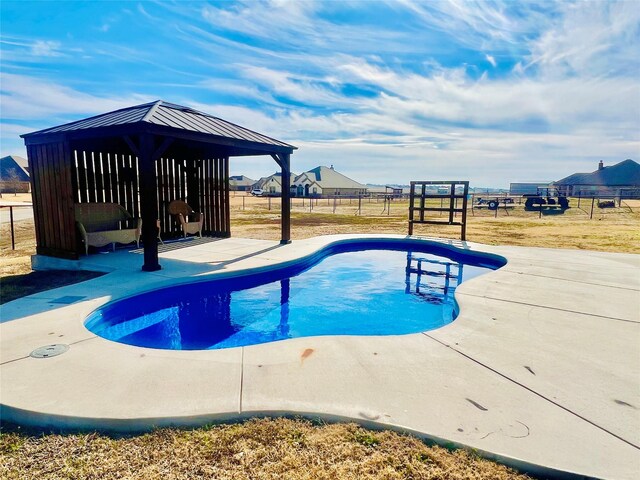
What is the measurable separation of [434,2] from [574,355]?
7651 mm

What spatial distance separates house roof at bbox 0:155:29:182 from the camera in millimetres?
61812

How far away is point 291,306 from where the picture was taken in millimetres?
5723

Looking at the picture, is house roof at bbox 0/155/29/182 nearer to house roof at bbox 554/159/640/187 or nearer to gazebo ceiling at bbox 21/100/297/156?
gazebo ceiling at bbox 21/100/297/156

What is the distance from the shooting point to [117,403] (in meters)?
2.36

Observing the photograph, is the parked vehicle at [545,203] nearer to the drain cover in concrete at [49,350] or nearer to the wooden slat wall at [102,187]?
the wooden slat wall at [102,187]

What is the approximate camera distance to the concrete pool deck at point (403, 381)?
2152 mm

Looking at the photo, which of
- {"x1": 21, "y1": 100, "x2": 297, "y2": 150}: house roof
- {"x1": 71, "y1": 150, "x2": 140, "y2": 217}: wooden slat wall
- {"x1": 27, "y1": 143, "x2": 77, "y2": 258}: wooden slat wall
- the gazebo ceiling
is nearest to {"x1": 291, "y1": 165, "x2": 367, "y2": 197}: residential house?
{"x1": 71, "y1": 150, "x2": 140, "y2": 217}: wooden slat wall

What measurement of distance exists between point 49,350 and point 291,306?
323cm

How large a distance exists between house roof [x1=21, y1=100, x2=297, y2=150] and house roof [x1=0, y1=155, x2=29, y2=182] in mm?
72326

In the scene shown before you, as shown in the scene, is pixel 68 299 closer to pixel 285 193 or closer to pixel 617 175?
pixel 285 193

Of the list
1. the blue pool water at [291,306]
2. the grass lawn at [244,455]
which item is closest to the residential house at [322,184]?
the blue pool water at [291,306]

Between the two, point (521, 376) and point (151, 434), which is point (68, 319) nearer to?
point (151, 434)

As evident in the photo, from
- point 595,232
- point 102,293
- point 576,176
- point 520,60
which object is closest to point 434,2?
point 520,60

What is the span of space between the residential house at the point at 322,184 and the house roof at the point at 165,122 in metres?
46.1
